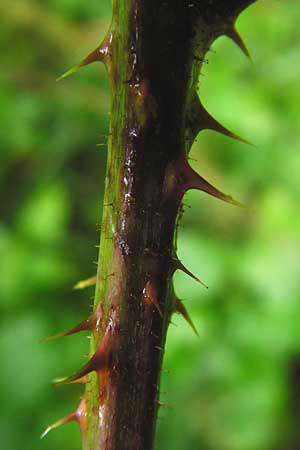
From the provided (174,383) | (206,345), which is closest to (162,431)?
(174,383)

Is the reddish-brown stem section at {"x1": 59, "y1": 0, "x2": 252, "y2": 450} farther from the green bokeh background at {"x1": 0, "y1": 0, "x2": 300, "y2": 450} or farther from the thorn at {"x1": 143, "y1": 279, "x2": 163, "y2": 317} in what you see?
the green bokeh background at {"x1": 0, "y1": 0, "x2": 300, "y2": 450}

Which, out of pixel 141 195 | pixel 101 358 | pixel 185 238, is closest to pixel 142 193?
pixel 141 195

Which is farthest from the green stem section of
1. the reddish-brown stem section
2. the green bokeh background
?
the green bokeh background

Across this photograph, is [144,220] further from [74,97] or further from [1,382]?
[74,97]

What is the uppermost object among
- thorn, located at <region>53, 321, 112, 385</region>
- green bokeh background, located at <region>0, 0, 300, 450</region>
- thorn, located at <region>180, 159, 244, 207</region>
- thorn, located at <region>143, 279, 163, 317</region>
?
thorn, located at <region>180, 159, 244, 207</region>

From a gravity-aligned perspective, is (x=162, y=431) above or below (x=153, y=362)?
below

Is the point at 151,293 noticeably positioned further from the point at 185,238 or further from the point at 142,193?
the point at 185,238

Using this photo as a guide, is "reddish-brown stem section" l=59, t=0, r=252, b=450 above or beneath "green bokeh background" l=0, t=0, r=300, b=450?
above
